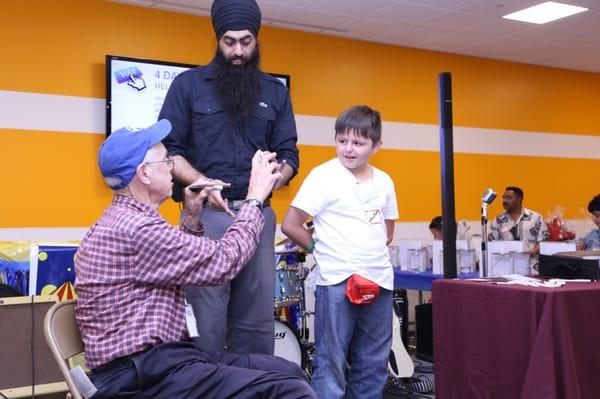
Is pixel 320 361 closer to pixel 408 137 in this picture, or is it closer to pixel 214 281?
pixel 214 281

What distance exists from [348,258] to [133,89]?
11.7 ft

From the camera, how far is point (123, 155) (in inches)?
74.0

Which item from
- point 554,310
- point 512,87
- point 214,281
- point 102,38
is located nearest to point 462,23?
point 512,87

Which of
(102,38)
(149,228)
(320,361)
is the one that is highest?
(102,38)

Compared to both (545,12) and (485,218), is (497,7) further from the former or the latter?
(485,218)

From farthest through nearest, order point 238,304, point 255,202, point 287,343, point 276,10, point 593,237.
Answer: point 276,10 → point 593,237 → point 287,343 → point 238,304 → point 255,202

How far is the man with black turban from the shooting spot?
221 cm

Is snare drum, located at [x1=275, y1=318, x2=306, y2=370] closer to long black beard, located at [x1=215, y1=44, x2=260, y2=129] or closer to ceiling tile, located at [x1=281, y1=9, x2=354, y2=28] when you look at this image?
long black beard, located at [x1=215, y1=44, x2=260, y2=129]

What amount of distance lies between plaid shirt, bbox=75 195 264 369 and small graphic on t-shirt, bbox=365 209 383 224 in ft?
3.80

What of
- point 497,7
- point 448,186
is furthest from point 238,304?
point 497,7

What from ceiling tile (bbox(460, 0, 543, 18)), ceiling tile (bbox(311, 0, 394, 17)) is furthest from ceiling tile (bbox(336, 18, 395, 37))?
ceiling tile (bbox(460, 0, 543, 18))

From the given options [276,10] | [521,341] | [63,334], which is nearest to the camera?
[63,334]

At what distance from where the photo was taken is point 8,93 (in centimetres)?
539

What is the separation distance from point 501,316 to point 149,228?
5.61ft
